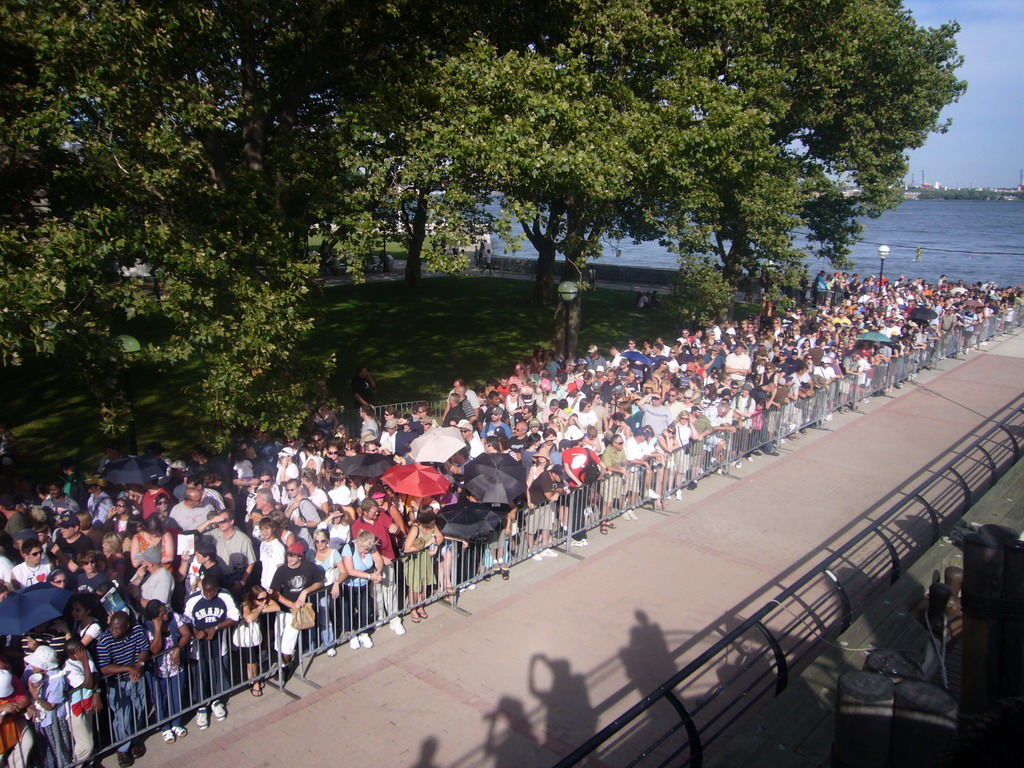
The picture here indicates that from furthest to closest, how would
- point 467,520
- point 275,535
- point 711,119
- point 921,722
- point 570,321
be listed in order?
point 570,321, point 711,119, point 467,520, point 275,535, point 921,722

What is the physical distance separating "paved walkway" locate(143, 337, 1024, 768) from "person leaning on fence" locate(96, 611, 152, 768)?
0.38m

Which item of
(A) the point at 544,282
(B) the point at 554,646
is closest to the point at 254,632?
(B) the point at 554,646

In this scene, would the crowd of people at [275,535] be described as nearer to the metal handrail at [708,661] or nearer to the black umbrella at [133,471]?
the black umbrella at [133,471]

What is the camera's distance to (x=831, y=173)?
29.2 meters

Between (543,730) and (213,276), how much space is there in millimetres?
6789

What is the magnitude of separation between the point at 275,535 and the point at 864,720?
5.84 metres

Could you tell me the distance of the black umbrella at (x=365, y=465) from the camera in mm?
10602

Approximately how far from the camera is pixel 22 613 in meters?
6.67

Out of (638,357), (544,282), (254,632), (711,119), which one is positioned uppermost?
(711,119)

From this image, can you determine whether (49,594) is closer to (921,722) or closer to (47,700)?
(47,700)

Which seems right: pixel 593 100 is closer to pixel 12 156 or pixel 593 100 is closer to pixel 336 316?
pixel 12 156

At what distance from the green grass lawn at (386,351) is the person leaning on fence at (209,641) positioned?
521 cm

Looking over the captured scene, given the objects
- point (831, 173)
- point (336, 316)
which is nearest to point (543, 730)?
point (336, 316)

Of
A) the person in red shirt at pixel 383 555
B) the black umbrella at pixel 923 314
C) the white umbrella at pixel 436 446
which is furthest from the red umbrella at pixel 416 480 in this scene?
the black umbrella at pixel 923 314
